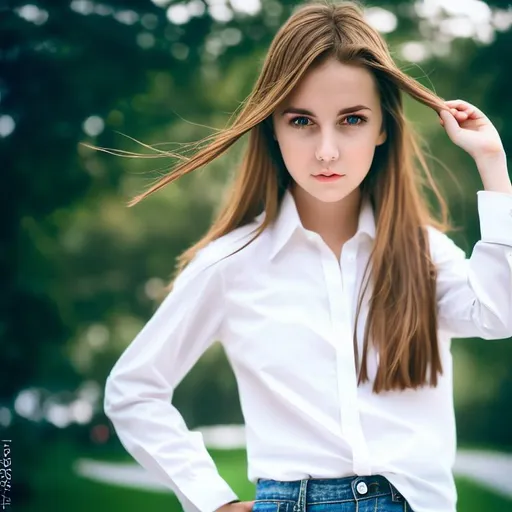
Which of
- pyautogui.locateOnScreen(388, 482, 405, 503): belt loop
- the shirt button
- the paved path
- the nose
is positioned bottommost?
pyautogui.locateOnScreen(388, 482, 405, 503): belt loop

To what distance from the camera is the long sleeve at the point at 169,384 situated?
4.91 ft

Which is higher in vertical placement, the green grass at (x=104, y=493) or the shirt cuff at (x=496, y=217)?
the shirt cuff at (x=496, y=217)

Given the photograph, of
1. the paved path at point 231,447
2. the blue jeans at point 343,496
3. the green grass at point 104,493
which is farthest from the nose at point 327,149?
the paved path at point 231,447

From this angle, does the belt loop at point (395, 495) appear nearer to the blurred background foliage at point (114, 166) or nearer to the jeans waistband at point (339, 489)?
the jeans waistband at point (339, 489)

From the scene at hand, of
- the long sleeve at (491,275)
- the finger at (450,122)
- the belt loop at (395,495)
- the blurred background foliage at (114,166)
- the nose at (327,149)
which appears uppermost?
the blurred background foliage at (114,166)

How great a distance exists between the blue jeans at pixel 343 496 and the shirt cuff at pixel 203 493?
0.39ft

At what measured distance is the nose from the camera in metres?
1.41

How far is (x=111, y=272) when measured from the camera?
4.09m

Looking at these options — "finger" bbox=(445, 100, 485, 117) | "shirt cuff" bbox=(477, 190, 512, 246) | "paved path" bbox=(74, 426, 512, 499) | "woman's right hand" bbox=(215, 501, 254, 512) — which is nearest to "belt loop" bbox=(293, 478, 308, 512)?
"woman's right hand" bbox=(215, 501, 254, 512)

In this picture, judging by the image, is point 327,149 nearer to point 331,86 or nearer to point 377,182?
point 331,86

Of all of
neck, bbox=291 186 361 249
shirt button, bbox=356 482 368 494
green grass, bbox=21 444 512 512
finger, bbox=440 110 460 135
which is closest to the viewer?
shirt button, bbox=356 482 368 494

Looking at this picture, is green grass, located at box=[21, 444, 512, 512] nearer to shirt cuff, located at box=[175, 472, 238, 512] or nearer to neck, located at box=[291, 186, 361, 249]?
shirt cuff, located at box=[175, 472, 238, 512]

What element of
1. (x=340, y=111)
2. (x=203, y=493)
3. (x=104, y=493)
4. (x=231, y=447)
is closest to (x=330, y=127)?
(x=340, y=111)

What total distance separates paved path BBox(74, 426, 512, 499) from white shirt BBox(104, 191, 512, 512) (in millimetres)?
2555
